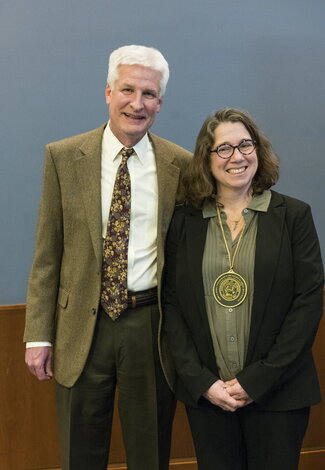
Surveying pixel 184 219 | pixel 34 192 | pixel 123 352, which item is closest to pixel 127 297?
pixel 123 352

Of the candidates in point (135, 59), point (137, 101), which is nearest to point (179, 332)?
point (137, 101)

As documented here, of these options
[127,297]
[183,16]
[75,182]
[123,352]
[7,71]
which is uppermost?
[183,16]

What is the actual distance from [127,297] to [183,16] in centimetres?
131

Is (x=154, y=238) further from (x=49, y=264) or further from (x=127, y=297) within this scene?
(x=49, y=264)

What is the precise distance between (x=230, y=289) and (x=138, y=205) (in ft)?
1.42

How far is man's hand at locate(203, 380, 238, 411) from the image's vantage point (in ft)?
5.96

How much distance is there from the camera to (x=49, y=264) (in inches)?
81.0

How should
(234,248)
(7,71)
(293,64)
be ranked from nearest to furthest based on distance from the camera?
(234,248), (7,71), (293,64)

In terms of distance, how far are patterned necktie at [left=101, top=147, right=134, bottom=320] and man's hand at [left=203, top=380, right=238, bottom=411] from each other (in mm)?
386

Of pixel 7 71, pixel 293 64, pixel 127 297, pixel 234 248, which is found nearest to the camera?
pixel 234 248

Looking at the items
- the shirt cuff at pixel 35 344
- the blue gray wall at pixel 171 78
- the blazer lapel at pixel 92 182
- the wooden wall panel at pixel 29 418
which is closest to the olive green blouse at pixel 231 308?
the blazer lapel at pixel 92 182

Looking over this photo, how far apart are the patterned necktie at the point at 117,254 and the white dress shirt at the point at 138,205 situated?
0.02 metres

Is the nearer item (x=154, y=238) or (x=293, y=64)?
(x=154, y=238)

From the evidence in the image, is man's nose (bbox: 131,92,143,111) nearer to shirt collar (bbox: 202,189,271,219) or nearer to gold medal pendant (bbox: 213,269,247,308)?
shirt collar (bbox: 202,189,271,219)
